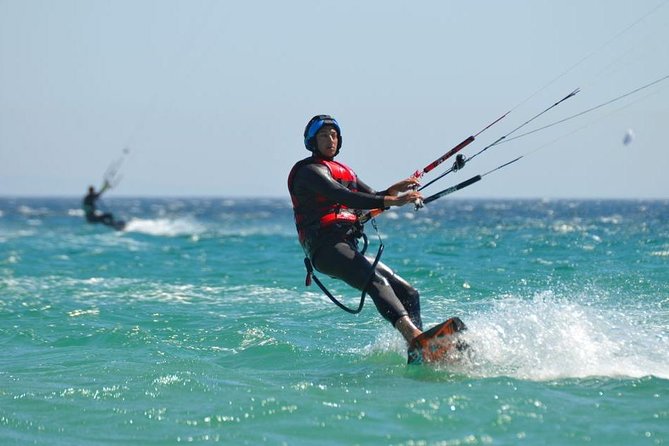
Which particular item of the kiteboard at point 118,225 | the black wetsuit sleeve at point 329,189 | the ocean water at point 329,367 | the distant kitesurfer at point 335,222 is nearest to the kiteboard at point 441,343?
the ocean water at point 329,367

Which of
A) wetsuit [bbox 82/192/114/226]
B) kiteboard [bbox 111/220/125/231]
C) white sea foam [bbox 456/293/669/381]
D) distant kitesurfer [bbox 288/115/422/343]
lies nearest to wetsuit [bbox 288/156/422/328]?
distant kitesurfer [bbox 288/115/422/343]

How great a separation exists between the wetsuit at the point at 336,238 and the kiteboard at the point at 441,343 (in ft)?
1.06

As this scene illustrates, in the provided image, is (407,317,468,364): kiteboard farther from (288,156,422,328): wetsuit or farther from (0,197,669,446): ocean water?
(288,156,422,328): wetsuit

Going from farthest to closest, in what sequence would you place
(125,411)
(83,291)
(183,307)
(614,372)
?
(83,291) < (183,307) < (614,372) < (125,411)

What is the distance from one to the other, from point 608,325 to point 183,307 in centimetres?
553

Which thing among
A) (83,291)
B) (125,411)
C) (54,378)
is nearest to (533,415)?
(125,411)

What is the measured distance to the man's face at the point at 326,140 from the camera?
23.8 ft

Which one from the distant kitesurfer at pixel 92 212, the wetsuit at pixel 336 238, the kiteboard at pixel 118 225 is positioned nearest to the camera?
the wetsuit at pixel 336 238

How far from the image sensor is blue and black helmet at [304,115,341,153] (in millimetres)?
7238

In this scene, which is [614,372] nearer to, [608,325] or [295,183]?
[608,325]

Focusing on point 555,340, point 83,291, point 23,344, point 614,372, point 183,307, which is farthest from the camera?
point 83,291

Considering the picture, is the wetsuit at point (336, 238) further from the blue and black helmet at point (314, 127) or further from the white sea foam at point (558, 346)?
the white sea foam at point (558, 346)

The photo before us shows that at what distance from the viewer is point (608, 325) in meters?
7.95

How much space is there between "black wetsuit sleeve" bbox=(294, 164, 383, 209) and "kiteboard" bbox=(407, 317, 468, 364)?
0.96 m
